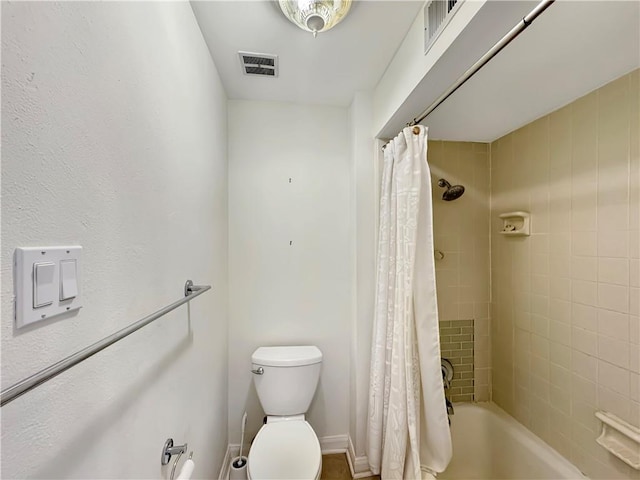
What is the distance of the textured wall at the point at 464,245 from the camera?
204 centimetres

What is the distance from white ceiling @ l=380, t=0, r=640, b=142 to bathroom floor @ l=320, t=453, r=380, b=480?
2121 mm

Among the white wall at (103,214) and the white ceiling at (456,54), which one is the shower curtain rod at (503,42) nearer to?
the white ceiling at (456,54)

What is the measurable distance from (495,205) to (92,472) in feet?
7.90

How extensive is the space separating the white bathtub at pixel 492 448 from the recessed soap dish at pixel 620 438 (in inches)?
15.0

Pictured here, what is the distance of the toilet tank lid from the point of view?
1.65m

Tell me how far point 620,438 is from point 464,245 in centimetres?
122

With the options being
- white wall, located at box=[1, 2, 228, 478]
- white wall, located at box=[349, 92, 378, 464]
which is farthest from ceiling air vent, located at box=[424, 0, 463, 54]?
white wall, located at box=[1, 2, 228, 478]

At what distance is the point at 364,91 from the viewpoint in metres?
1.74

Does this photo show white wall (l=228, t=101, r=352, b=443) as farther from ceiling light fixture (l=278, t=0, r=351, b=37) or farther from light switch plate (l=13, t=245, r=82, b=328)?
light switch plate (l=13, t=245, r=82, b=328)

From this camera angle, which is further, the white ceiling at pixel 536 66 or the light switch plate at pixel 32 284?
the white ceiling at pixel 536 66

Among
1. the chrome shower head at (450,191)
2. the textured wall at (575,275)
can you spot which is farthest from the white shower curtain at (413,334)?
the textured wall at (575,275)

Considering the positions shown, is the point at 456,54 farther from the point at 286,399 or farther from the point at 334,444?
the point at 334,444

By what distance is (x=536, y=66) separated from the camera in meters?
1.22

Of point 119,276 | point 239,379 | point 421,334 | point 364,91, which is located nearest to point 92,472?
point 119,276
